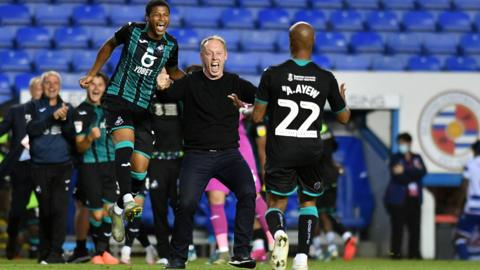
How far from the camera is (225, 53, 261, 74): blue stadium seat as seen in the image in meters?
17.2

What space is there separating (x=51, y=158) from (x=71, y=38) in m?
5.58

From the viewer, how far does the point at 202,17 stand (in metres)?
18.3

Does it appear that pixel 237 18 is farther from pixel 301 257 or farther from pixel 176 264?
pixel 301 257

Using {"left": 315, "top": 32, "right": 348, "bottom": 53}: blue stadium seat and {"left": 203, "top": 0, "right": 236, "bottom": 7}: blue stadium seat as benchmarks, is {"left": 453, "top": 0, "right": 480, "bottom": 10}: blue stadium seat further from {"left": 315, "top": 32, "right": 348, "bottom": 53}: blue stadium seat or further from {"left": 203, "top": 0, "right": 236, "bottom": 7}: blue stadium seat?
{"left": 203, "top": 0, "right": 236, "bottom": 7}: blue stadium seat

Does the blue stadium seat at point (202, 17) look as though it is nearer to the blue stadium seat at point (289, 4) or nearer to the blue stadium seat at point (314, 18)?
the blue stadium seat at point (289, 4)

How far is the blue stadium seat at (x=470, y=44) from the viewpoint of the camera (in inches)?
725

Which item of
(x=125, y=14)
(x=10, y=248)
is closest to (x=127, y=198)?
(x=10, y=248)

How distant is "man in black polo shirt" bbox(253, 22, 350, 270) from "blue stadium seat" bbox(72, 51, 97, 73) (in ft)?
28.5

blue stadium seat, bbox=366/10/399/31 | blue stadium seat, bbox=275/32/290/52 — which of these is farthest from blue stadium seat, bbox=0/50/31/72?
blue stadium seat, bbox=366/10/399/31

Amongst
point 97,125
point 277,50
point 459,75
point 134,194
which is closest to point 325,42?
point 277,50

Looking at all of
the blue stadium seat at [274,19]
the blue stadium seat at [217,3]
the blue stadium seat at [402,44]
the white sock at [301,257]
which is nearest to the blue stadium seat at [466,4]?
the blue stadium seat at [402,44]

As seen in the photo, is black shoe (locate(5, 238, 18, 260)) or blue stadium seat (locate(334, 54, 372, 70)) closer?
black shoe (locate(5, 238, 18, 260))

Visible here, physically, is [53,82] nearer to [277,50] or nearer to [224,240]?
[224,240]

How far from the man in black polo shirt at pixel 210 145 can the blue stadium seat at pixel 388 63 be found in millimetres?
8661
